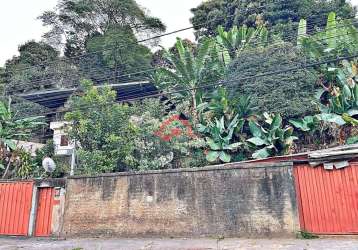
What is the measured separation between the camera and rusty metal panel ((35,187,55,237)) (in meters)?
10.4

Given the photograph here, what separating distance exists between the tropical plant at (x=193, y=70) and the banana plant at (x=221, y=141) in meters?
1.90

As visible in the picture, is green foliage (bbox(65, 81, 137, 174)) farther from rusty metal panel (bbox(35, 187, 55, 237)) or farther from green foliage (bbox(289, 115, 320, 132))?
green foliage (bbox(289, 115, 320, 132))

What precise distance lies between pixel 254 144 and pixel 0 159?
38.3 ft

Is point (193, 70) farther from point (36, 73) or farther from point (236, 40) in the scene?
point (36, 73)

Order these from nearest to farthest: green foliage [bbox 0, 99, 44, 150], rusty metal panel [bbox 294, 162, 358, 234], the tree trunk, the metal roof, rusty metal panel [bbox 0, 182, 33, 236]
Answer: rusty metal panel [bbox 294, 162, 358, 234] → rusty metal panel [bbox 0, 182, 33, 236] → green foliage [bbox 0, 99, 44, 150] → the tree trunk → the metal roof

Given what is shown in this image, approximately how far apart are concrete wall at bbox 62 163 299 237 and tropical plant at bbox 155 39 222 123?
24.8 feet

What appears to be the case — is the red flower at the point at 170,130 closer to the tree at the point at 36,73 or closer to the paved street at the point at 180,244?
the paved street at the point at 180,244

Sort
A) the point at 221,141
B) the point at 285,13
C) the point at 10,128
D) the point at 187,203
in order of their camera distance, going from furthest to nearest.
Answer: the point at 285,13 < the point at 10,128 < the point at 221,141 < the point at 187,203

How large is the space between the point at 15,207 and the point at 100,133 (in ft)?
12.6

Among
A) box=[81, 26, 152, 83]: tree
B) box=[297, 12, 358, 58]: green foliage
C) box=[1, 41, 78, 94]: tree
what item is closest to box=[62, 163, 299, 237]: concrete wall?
box=[297, 12, 358, 58]: green foliage

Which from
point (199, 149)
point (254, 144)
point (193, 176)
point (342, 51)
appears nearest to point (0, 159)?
point (199, 149)

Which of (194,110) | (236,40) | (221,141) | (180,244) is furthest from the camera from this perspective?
(236,40)

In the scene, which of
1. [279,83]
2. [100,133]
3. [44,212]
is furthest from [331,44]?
[44,212]

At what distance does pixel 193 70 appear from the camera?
17.3m
